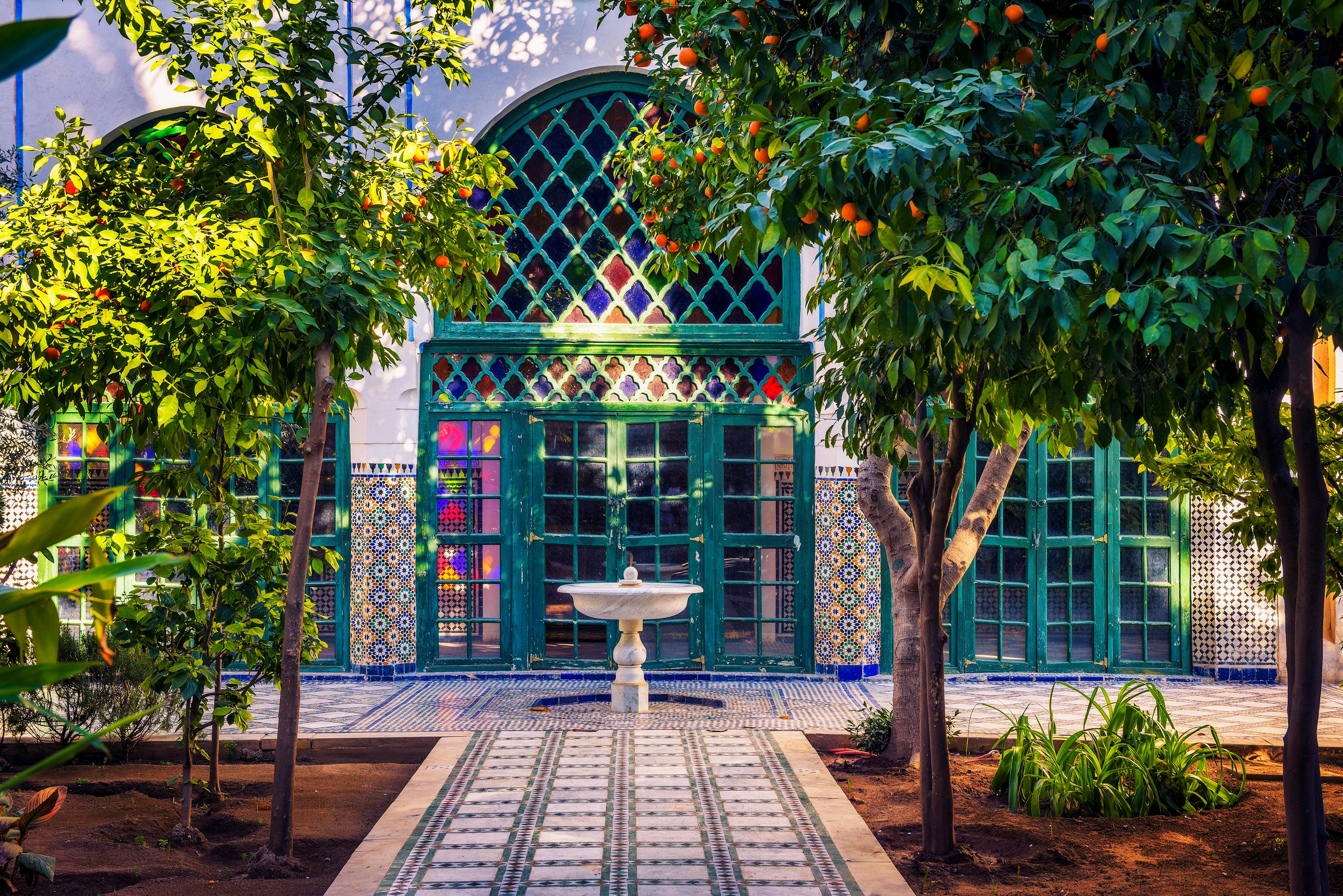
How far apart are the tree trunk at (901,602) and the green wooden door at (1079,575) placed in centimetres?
320

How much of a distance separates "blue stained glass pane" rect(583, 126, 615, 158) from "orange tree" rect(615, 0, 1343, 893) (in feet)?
17.4

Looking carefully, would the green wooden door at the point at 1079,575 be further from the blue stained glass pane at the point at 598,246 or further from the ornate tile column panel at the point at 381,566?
the ornate tile column panel at the point at 381,566

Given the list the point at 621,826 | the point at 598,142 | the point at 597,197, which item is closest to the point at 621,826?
the point at 621,826

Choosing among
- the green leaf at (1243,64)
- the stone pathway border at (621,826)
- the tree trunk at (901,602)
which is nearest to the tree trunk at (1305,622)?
the green leaf at (1243,64)

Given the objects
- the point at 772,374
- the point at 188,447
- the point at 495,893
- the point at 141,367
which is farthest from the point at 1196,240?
the point at 772,374

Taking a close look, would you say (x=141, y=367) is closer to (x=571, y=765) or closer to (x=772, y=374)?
(x=571, y=765)

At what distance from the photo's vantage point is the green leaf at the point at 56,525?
3.30 ft

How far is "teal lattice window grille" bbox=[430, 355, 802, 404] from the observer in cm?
Answer: 870

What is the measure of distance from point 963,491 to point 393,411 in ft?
14.4

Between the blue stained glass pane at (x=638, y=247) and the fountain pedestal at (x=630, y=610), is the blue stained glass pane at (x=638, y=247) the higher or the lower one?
the higher one

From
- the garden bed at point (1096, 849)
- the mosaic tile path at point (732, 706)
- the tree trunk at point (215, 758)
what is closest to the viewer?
the garden bed at point (1096, 849)

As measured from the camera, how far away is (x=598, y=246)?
8.88m

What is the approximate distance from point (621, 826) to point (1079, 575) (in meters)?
5.39

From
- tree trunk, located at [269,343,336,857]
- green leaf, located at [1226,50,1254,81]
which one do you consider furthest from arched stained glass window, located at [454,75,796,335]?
green leaf, located at [1226,50,1254,81]
